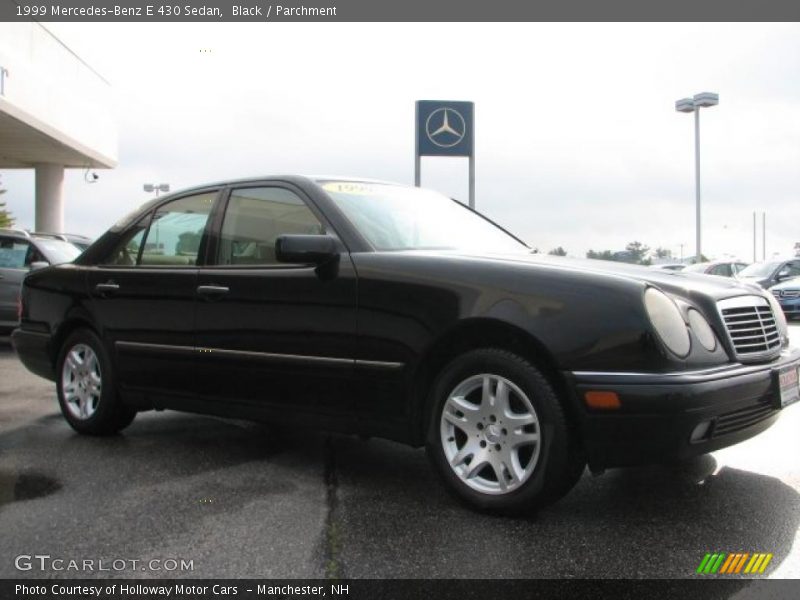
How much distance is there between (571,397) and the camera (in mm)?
3070

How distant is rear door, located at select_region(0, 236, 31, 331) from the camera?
32.2ft

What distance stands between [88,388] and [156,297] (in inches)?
37.8

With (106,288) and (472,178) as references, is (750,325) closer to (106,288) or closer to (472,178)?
(106,288)

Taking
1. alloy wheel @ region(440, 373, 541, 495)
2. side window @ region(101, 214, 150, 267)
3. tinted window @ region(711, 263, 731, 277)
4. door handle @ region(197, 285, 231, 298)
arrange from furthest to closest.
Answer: tinted window @ region(711, 263, 731, 277), side window @ region(101, 214, 150, 267), door handle @ region(197, 285, 231, 298), alloy wheel @ region(440, 373, 541, 495)

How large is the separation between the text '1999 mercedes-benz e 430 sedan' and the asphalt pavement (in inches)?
11.6

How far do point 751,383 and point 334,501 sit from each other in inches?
74.7

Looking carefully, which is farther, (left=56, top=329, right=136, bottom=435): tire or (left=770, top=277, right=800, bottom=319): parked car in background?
(left=770, top=277, right=800, bottom=319): parked car in background

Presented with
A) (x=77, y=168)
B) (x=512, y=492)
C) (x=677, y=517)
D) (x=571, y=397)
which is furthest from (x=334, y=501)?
(x=77, y=168)

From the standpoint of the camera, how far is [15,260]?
9.95 meters

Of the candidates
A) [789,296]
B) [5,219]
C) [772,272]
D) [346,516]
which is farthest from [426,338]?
[5,219]

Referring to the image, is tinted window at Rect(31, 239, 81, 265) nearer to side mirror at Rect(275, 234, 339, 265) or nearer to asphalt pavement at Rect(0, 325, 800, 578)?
asphalt pavement at Rect(0, 325, 800, 578)

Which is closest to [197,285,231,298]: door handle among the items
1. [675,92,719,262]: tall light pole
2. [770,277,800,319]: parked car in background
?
[770,277,800,319]: parked car in background

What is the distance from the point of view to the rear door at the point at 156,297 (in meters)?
4.40

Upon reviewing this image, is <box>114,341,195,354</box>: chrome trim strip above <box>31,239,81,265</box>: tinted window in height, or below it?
below
